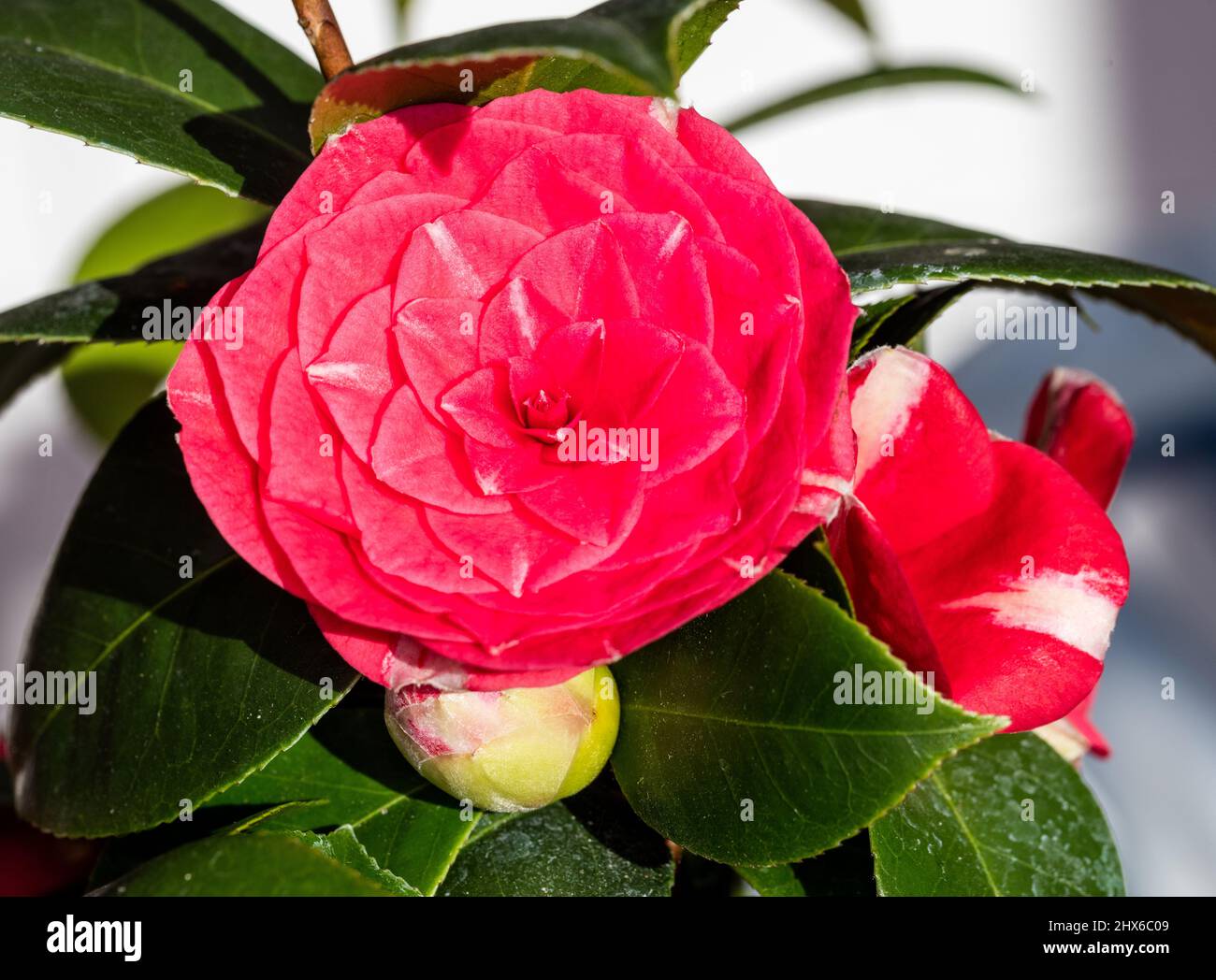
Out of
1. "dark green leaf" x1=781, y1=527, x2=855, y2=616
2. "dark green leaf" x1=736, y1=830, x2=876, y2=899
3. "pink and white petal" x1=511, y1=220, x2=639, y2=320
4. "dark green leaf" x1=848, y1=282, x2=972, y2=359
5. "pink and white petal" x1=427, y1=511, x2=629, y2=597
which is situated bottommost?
"dark green leaf" x1=736, y1=830, x2=876, y2=899

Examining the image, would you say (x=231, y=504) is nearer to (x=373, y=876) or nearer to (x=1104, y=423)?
(x=373, y=876)

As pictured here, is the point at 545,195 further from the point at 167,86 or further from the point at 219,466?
the point at 167,86

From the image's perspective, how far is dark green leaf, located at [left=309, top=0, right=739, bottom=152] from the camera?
0.97 feet

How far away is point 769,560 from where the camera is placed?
0.35 meters

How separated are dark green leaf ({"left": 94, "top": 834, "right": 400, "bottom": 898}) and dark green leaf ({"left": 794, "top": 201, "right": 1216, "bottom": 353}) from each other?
0.92 feet

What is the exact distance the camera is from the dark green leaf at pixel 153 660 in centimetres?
44

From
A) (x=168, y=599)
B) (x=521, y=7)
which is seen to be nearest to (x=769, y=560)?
(x=168, y=599)

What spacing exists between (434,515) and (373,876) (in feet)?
0.49

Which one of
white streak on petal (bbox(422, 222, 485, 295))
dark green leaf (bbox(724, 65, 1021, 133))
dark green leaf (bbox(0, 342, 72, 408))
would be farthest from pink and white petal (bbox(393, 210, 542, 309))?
dark green leaf (bbox(724, 65, 1021, 133))

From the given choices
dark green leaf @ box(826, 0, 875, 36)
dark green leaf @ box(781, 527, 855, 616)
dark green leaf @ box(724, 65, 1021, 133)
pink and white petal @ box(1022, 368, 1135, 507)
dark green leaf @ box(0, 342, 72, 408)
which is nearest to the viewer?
dark green leaf @ box(781, 527, 855, 616)

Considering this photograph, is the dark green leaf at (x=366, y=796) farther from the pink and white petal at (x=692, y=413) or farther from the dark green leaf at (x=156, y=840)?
the pink and white petal at (x=692, y=413)

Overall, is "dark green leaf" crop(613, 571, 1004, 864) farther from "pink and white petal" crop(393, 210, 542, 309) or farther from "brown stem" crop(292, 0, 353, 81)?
"brown stem" crop(292, 0, 353, 81)

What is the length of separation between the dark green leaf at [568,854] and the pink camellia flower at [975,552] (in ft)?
0.49

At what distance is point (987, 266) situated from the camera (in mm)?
448
